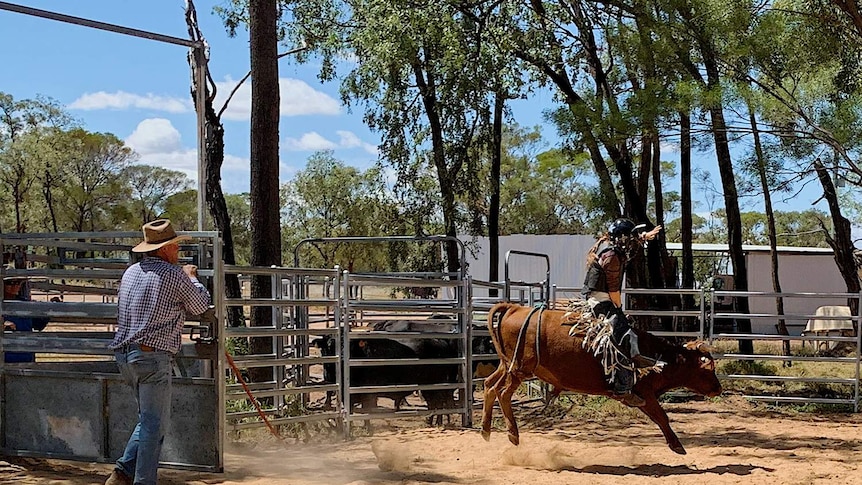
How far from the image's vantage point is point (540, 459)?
7.54 meters

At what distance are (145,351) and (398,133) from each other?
14014 mm

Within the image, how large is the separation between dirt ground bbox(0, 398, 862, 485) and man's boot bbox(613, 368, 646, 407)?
20.5 inches

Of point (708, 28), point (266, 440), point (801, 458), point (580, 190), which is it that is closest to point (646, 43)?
point (708, 28)

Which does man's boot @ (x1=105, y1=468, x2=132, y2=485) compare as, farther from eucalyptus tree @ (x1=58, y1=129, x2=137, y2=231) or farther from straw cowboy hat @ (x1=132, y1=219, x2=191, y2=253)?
eucalyptus tree @ (x1=58, y1=129, x2=137, y2=231)

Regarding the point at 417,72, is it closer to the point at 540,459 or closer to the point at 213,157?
the point at 213,157

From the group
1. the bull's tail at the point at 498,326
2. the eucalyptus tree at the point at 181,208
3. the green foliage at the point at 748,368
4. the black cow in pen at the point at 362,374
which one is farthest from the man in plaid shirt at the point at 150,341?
the eucalyptus tree at the point at 181,208

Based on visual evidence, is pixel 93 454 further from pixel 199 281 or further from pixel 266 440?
pixel 266 440

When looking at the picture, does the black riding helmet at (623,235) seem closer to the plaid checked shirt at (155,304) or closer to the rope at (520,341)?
the rope at (520,341)

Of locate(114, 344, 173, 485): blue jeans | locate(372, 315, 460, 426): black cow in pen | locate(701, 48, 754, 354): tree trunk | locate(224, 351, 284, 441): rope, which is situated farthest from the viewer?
locate(701, 48, 754, 354): tree trunk

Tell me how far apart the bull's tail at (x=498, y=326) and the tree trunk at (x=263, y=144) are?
3021 millimetres

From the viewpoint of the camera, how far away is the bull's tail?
8.00 meters

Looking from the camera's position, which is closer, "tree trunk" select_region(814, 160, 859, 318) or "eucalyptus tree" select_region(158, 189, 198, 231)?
"tree trunk" select_region(814, 160, 859, 318)

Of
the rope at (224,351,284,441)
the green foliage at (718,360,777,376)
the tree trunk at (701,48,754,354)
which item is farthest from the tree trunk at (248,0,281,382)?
the green foliage at (718,360,777,376)

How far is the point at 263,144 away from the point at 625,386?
4.86 m
